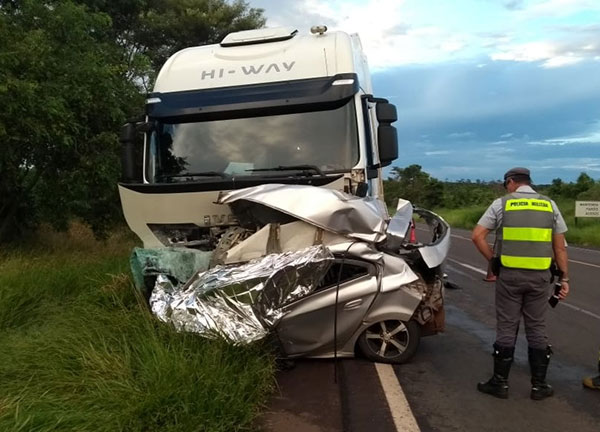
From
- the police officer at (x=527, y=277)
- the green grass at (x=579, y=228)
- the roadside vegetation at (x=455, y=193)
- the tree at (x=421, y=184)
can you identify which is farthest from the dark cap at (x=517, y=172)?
the tree at (x=421, y=184)

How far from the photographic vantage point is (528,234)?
5098mm

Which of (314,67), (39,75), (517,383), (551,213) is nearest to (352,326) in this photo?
(517,383)

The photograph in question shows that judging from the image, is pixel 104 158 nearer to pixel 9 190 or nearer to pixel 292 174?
pixel 9 190

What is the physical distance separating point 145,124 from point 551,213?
171 inches

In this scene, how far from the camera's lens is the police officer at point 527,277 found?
5.06 meters

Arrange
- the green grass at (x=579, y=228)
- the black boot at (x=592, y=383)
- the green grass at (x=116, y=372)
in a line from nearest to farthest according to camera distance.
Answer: the green grass at (x=116, y=372), the black boot at (x=592, y=383), the green grass at (x=579, y=228)

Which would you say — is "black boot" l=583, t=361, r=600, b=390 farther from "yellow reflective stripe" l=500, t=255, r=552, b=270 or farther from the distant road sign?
the distant road sign

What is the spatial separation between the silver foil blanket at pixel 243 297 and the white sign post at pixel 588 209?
28298 mm

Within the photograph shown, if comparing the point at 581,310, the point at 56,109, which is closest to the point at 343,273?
the point at 581,310

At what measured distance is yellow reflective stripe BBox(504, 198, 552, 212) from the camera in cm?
514

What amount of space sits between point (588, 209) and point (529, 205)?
27.8 m

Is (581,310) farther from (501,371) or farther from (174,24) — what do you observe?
(174,24)

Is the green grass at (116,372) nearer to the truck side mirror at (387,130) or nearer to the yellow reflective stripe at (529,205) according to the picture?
the yellow reflective stripe at (529,205)

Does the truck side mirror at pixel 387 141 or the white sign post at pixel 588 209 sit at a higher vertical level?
the truck side mirror at pixel 387 141
